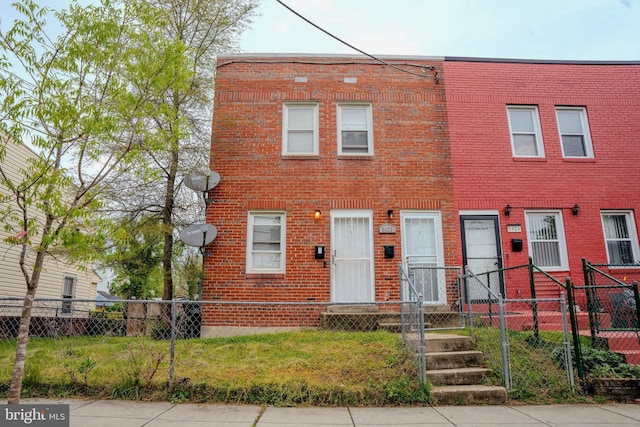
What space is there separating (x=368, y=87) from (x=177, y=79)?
5.99 meters

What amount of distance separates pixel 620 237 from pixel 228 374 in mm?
9912

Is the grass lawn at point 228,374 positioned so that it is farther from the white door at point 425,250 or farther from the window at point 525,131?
the window at point 525,131

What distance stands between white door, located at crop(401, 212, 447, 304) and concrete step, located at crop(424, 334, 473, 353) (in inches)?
107

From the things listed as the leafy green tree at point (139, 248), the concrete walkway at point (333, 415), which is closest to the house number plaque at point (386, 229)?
the concrete walkway at point (333, 415)

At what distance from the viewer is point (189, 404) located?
4.59 m

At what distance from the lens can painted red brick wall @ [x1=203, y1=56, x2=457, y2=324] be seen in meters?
8.57

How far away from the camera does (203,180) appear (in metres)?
8.68

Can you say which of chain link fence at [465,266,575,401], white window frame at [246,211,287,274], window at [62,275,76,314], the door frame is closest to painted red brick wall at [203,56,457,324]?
white window frame at [246,211,287,274]

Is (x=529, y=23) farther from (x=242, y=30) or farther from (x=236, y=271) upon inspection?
(x=236, y=271)

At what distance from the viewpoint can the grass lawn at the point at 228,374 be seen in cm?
470

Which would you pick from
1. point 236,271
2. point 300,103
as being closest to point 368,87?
point 300,103

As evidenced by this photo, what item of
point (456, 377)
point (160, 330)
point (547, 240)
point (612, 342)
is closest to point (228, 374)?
point (456, 377)

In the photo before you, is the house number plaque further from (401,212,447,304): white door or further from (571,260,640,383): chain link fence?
(571,260,640,383): chain link fence

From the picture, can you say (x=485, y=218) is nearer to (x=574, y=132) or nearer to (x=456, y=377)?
(x=574, y=132)
